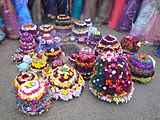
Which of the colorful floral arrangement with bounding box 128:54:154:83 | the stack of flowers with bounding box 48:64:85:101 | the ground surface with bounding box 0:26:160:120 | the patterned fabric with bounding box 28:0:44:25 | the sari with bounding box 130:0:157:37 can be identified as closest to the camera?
the ground surface with bounding box 0:26:160:120

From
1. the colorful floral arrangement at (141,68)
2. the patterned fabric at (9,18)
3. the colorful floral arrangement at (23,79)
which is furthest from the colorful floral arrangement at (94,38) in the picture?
the patterned fabric at (9,18)

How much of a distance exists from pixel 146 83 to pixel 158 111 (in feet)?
1.93

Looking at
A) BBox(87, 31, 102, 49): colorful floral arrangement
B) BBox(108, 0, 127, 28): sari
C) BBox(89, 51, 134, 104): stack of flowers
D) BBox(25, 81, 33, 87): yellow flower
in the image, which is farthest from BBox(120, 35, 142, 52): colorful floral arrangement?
BBox(25, 81, 33, 87): yellow flower

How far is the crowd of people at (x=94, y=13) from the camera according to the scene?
3.99 meters

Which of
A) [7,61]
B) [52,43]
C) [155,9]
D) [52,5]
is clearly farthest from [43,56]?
[155,9]

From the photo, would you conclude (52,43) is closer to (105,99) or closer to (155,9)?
(105,99)

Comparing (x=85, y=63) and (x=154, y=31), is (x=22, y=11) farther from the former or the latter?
(x=154, y=31)

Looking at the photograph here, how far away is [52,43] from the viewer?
3256mm

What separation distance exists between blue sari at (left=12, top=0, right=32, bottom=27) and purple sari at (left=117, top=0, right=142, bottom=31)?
2.33m

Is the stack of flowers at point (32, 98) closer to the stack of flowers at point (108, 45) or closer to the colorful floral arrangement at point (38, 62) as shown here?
the colorful floral arrangement at point (38, 62)

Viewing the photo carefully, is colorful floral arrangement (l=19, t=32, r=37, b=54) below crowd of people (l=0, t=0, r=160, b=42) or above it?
below

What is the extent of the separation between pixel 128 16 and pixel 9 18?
286 cm

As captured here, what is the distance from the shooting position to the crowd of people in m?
3.99

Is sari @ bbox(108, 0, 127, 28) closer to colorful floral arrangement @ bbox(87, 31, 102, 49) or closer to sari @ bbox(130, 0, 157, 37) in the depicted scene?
sari @ bbox(130, 0, 157, 37)
